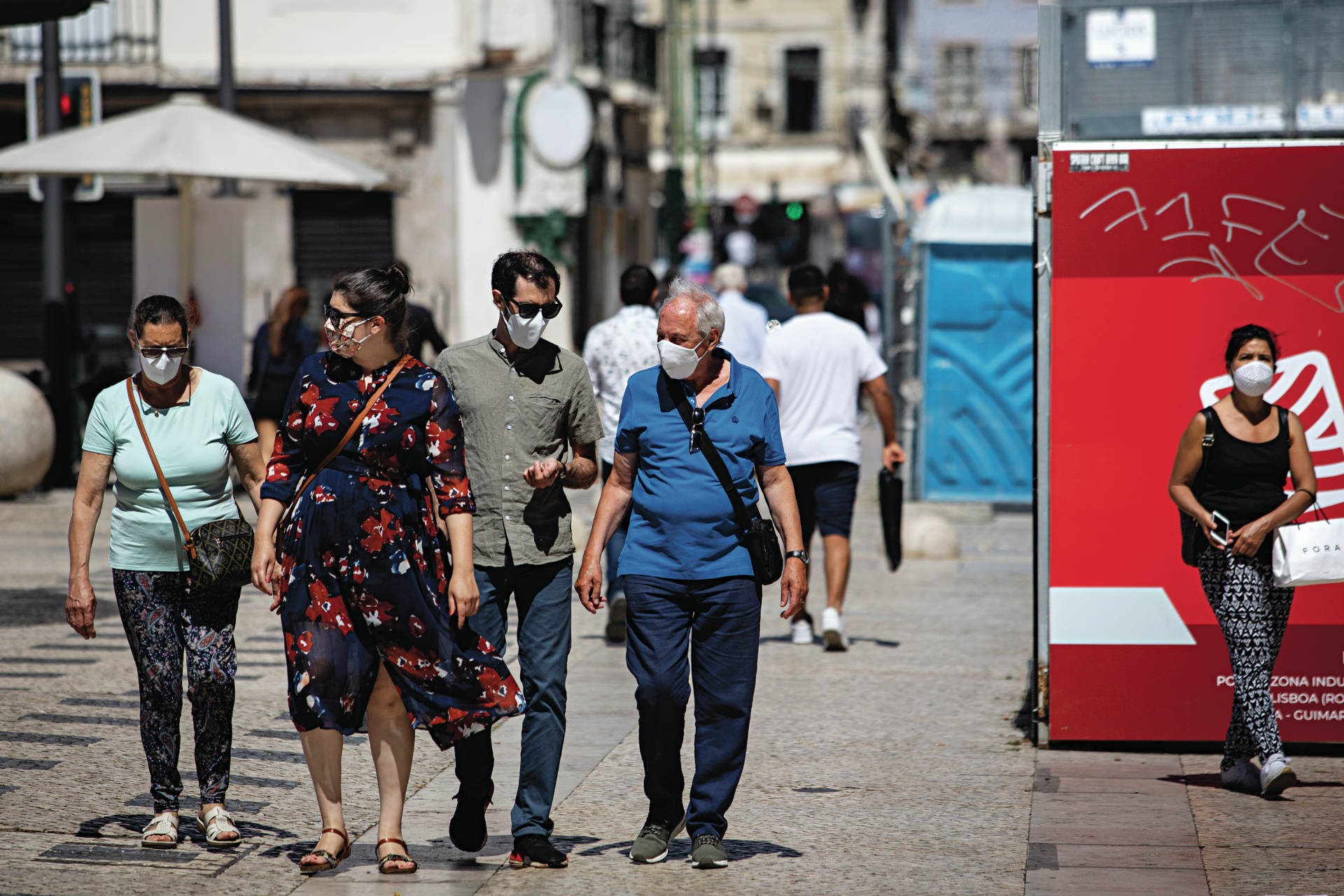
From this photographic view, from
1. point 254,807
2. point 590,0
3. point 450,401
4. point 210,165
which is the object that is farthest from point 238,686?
point 590,0

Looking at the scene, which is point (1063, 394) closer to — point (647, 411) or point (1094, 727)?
point (1094, 727)

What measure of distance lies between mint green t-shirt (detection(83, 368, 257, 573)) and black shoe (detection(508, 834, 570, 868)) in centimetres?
136

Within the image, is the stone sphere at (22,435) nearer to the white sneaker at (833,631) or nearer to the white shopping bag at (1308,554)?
the white sneaker at (833,631)

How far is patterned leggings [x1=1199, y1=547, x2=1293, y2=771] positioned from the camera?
21.1 ft

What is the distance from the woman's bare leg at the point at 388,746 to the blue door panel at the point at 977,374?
33.5 ft

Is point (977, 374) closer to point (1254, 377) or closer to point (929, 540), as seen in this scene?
point (929, 540)

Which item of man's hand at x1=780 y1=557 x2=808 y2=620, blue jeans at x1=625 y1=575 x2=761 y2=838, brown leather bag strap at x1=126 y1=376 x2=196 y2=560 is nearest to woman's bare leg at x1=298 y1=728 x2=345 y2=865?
brown leather bag strap at x1=126 y1=376 x2=196 y2=560

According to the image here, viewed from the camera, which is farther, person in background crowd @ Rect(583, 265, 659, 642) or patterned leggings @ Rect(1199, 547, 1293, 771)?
person in background crowd @ Rect(583, 265, 659, 642)

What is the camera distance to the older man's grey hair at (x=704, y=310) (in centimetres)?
553

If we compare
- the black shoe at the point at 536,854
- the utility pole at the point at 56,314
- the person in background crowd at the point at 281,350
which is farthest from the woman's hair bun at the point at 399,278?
the utility pole at the point at 56,314

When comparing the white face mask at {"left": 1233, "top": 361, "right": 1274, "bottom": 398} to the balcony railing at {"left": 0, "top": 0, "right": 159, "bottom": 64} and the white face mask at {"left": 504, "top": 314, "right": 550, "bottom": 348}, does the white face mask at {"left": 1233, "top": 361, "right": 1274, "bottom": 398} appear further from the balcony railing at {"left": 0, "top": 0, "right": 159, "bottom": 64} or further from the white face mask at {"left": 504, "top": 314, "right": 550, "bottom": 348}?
the balcony railing at {"left": 0, "top": 0, "right": 159, "bottom": 64}

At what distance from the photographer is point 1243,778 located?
21.2 feet

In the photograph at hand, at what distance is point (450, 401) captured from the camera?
5355mm

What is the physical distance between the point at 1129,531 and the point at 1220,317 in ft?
2.83
